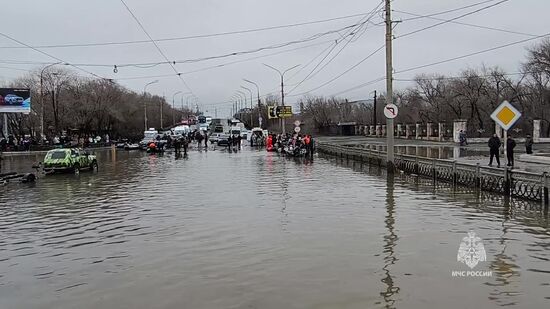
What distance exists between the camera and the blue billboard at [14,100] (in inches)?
2341

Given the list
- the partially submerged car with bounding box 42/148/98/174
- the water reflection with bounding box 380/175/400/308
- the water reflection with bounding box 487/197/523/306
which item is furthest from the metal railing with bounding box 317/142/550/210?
the partially submerged car with bounding box 42/148/98/174

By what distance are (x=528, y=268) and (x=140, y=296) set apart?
5.52 meters

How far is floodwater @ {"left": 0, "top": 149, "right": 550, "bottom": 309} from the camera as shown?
6.89 m

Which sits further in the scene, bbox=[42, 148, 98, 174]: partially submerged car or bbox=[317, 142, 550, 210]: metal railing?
bbox=[42, 148, 98, 174]: partially submerged car

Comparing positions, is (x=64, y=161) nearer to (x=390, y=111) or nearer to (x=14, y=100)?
(x=390, y=111)

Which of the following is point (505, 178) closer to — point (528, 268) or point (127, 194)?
point (528, 268)

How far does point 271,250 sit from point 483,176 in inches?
419

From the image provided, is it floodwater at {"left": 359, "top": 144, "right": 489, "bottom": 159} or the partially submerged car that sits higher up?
the partially submerged car

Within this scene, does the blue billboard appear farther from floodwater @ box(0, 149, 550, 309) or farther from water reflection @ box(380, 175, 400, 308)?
water reflection @ box(380, 175, 400, 308)

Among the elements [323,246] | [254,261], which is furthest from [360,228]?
[254,261]

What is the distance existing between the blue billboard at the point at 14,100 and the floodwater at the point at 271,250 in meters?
46.4

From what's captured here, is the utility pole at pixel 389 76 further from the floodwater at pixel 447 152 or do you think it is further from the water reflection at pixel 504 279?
the water reflection at pixel 504 279

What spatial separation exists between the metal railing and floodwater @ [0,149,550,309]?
2.02 feet

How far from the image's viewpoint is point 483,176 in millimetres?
17562
